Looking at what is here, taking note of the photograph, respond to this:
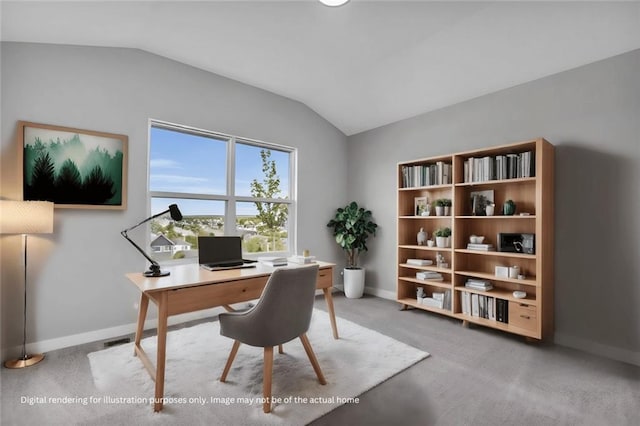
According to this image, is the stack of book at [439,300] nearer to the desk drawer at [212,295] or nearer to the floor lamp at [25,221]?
the desk drawer at [212,295]

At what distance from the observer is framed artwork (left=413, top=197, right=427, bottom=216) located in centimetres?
387

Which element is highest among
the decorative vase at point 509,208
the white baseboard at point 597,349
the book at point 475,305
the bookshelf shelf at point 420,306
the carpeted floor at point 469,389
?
the decorative vase at point 509,208

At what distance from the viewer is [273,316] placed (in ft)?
6.07

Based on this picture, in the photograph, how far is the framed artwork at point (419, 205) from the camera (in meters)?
3.87

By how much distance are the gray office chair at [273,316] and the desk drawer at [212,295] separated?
169 millimetres

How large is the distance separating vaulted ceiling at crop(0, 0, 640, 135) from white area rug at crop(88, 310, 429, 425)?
9.01ft

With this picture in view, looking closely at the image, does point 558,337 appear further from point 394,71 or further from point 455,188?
point 394,71

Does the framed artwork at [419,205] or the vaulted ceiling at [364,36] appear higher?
the vaulted ceiling at [364,36]

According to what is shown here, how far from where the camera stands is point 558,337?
9.38 feet

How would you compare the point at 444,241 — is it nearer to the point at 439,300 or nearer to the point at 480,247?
the point at 480,247

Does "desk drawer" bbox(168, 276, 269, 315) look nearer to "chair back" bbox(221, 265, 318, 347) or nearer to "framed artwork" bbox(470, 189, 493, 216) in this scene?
"chair back" bbox(221, 265, 318, 347)

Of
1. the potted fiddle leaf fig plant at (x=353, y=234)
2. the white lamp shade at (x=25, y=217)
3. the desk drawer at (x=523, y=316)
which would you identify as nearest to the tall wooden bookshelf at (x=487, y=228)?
the desk drawer at (x=523, y=316)

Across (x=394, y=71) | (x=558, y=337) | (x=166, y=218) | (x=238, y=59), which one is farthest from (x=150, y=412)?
(x=394, y=71)

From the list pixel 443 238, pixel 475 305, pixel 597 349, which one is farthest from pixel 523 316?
pixel 443 238
